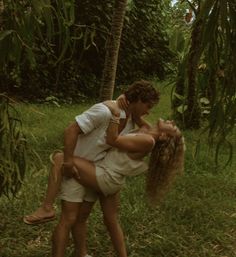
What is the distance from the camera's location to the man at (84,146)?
3.68 m

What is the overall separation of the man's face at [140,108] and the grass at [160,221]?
0.69 m

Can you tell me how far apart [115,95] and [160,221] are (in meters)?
6.20

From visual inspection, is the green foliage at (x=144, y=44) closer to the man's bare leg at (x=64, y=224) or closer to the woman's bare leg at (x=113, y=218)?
the woman's bare leg at (x=113, y=218)

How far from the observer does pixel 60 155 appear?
383cm

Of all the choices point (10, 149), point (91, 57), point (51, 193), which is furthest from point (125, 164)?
point (91, 57)

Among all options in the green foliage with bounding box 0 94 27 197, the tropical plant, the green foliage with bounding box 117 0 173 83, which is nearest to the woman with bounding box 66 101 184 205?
the green foliage with bounding box 0 94 27 197

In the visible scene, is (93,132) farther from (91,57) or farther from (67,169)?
(91,57)

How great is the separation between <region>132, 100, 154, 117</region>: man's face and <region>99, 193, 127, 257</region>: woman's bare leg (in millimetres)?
565

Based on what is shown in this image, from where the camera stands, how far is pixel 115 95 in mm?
11086

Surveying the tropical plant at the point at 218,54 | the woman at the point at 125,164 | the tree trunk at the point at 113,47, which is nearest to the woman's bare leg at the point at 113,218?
the woman at the point at 125,164

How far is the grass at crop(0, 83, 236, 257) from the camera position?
15.2 ft

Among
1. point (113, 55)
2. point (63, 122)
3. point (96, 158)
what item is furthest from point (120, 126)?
point (63, 122)

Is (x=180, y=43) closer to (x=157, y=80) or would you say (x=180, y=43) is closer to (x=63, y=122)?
(x=63, y=122)

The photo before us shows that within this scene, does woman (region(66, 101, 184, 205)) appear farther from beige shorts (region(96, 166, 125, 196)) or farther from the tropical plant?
the tropical plant
